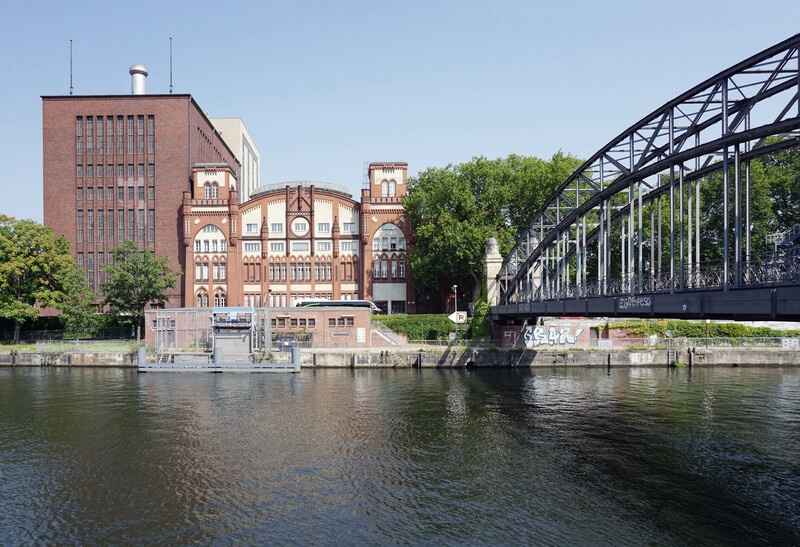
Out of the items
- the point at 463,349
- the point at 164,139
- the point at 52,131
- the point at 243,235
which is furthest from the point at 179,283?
the point at 463,349

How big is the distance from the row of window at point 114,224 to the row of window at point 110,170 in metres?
4.55

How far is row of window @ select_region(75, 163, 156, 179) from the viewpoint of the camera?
269ft

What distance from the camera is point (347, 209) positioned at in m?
81.8

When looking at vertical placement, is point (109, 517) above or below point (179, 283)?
below

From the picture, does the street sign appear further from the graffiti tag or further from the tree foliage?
the graffiti tag

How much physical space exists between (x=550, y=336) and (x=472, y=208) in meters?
20.6

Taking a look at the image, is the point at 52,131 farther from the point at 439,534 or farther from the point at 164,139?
the point at 439,534

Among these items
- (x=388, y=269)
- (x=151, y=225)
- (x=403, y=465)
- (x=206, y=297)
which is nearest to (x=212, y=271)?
(x=206, y=297)

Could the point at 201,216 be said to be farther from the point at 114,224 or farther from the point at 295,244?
the point at 295,244

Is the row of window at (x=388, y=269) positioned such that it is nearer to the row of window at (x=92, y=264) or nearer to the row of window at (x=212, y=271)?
the row of window at (x=212, y=271)

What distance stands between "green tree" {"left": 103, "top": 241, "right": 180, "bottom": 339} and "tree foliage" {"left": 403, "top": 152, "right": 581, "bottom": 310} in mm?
29176

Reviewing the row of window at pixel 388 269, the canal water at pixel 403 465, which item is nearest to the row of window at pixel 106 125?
the row of window at pixel 388 269

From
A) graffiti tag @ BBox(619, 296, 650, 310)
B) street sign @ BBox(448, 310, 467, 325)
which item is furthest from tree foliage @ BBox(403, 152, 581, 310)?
graffiti tag @ BBox(619, 296, 650, 310)

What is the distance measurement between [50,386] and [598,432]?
128 feet
